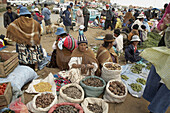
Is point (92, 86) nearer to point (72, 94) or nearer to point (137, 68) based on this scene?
point (72, 94)

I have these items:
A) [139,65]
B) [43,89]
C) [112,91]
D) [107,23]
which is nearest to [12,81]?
[43,89]

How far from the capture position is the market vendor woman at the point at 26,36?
3459mm

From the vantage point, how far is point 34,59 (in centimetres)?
394

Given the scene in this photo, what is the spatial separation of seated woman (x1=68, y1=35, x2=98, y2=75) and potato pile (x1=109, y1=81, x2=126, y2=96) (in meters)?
0.57

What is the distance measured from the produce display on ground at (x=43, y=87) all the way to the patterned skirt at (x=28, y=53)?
3.42 feet

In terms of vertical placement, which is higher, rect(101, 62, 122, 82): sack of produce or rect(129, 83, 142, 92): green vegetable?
rect(101, 62, 122, 82): sack of produce

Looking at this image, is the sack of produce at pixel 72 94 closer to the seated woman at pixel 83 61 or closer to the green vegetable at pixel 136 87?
the seated woman at pixel 83 61

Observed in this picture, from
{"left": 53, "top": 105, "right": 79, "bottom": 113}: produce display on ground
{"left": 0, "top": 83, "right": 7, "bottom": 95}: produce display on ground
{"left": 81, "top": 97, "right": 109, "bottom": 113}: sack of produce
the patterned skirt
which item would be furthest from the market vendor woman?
{"left": 81, "top": 97, "right": 109, "bottom": 113}: sack of produce

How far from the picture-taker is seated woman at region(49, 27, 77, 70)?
3.80 metres

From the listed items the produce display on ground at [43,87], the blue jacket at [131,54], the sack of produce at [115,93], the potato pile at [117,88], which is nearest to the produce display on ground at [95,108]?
the sack of produce at [115,93]

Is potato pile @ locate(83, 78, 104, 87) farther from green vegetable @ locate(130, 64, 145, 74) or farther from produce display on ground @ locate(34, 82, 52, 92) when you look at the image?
green vegetable @ locate(130, 64, 145, 74)

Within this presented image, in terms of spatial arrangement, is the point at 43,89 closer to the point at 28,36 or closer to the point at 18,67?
the point at 18,67

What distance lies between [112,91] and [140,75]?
75.2 inches

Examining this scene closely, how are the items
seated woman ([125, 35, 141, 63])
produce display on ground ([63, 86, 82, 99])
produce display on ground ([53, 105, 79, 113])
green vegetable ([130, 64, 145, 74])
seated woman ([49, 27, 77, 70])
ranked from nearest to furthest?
1. produce display on ground ([53, 105, 79, 113])
2. produce display on ground ([63, 86, 82, 99])
3. seated woman ([49, 27, 77, 70])
4. green vegetable ([130, 64, 145, 74])
5. seated woman ([125, 35, 141, 63])
